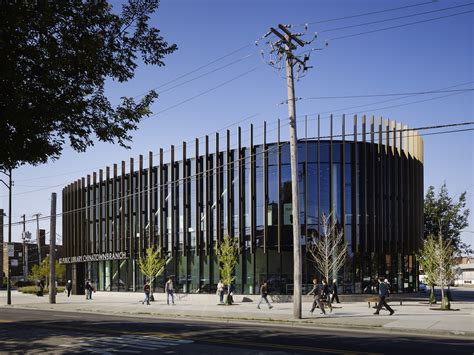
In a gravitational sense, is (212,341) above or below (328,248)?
below

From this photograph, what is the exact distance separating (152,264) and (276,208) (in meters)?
11.0

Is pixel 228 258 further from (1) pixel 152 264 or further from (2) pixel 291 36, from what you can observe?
(2) pixel 291 36

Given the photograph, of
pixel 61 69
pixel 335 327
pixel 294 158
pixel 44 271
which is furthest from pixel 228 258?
pixel 44 271

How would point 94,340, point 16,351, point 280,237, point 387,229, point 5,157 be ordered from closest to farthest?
point 5,157
point 16,351
point 94,340
point 280,237
point 387,229

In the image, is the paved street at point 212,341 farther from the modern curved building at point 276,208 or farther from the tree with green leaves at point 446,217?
the tree with green leaves at point 446,217

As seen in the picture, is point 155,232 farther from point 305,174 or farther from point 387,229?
point 387,229

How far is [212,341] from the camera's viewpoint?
1759 centimetres

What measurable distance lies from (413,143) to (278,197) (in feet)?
48.8

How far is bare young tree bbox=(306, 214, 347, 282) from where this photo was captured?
37.3m

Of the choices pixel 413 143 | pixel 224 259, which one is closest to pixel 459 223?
pixel 413 143

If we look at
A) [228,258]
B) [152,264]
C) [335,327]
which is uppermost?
[228,258]

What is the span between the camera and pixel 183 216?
150 ft

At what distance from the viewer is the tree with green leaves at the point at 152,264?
4394cm

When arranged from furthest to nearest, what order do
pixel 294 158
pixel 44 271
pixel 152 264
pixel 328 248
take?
pixel 44 271 < pixel 152 264 < pixel 328 248 < pixel 294 158
